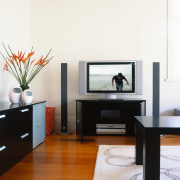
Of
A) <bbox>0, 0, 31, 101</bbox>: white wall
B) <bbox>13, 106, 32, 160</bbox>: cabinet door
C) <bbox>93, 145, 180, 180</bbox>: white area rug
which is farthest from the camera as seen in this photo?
<bbox>0, 0, 31, 101</bbox>: white wall

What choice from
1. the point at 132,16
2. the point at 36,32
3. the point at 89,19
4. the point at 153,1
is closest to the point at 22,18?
the point at 36,32

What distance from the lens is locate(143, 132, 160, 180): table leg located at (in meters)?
1.42

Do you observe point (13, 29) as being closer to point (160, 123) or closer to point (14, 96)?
point (14, 96)

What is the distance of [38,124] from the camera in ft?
8.69

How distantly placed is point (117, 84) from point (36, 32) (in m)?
1.88

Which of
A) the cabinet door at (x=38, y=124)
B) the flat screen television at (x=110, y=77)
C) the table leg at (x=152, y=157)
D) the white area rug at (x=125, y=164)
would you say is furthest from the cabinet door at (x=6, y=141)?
the flat screen television at (x=110, y=77)

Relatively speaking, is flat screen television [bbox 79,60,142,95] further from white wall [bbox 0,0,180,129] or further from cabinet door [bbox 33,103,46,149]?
cabinet door [bbox 33,103,46,149]

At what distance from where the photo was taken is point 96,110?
136 inches

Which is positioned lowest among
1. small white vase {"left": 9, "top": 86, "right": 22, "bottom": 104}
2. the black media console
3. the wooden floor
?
the wooden floor

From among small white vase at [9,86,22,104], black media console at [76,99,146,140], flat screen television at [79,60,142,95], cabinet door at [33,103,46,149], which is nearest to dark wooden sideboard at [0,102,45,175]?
cabinet door at [33,103,46,149]

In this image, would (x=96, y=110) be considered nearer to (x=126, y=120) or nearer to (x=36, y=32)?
(x=126, y=120)

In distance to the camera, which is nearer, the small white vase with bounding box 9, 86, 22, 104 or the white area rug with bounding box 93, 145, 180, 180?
the white area rug with bounding box 93, 145, 180, 180

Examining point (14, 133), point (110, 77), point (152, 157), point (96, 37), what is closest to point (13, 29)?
point (96, 37)

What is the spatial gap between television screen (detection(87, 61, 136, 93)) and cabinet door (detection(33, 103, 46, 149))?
974 mm
